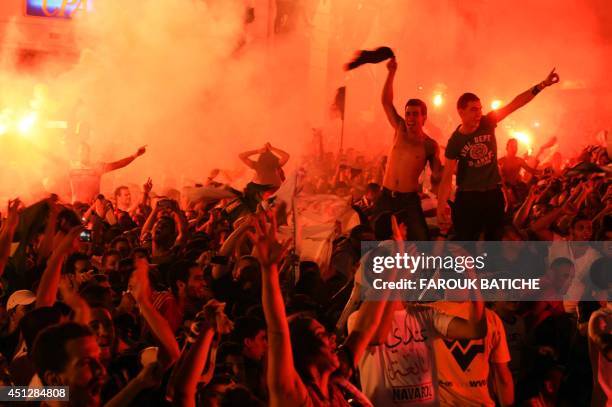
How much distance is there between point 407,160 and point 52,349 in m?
3.25

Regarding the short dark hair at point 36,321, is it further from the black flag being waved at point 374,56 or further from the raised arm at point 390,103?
the black flag being waved at point 374,56

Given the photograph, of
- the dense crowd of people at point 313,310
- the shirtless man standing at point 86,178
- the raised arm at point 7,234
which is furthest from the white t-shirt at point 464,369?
the shirtless man standing at point 86,178

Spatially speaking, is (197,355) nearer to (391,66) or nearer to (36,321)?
(36,321)

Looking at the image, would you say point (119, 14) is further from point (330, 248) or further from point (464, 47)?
point (330, 248)

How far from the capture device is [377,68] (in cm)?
1042

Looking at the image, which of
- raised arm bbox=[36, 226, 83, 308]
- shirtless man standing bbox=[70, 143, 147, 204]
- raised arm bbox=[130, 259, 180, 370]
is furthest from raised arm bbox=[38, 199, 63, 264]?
shirtless man standing bbox=[70, 143, 147, 204]

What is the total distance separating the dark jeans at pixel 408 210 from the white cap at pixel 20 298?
90.8 inches

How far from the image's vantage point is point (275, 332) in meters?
3.13

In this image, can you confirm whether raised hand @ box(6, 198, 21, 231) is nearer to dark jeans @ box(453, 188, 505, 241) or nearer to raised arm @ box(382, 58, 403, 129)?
raised arm @ box(382, 58, 403, 129)

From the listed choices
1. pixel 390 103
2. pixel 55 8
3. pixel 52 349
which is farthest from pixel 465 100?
pixel 55 8

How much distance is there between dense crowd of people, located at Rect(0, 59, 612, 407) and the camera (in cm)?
317

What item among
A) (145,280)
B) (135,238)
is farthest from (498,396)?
(135,238)

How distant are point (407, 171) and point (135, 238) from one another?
199 centimetres

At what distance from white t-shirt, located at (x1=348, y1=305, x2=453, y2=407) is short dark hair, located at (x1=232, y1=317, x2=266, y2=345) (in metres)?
0.39
